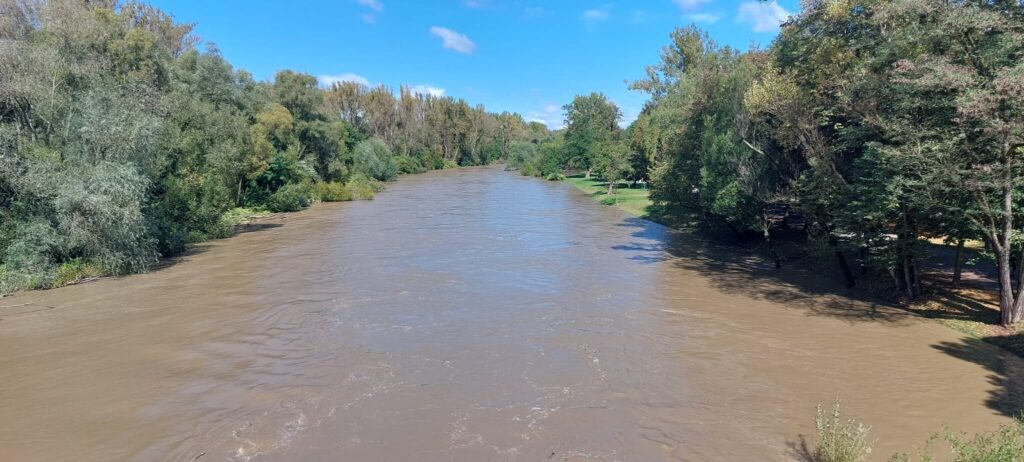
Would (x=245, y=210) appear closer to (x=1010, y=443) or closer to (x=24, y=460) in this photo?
(x=24, y=460)

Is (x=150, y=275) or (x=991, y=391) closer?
(x=991, y=391)

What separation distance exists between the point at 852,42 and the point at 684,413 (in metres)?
11.4

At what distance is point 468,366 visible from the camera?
1060cm

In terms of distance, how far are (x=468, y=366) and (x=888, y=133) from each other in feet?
35.3

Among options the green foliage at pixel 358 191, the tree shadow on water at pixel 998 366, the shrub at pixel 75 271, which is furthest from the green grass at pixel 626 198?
the shrub at pixel 75 271

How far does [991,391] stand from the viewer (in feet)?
30.0

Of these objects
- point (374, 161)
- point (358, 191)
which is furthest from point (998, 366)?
point (374, 161)

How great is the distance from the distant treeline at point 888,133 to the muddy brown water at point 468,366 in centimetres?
231

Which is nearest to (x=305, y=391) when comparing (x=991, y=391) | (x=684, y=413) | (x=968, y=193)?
(x=684, y=413)

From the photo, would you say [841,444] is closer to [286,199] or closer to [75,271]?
[75,271]

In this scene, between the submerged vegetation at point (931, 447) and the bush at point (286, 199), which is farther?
the bush at point (286, 199)

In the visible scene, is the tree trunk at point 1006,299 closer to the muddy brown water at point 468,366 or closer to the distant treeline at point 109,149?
the muddy brown water at point 468,366

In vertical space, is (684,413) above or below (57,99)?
below

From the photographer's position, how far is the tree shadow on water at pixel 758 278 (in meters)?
14.0
